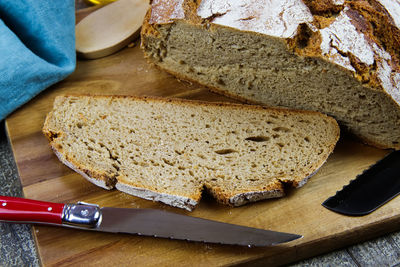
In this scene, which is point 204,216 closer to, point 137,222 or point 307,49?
point 137,222

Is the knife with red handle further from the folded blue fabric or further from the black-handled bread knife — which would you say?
the folded blue fabric

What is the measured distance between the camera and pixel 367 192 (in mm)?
2477

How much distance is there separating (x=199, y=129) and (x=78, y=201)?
2.79 feet

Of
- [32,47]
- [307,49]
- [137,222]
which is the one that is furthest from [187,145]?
[32,47]

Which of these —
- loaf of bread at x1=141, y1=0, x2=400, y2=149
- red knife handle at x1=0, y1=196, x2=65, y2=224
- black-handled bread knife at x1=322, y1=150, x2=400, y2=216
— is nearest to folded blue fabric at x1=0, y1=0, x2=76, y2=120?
loaf of bread at x1=141, y1=0, x2=400, y2=149

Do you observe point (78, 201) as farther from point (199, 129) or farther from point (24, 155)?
point (199, 129)

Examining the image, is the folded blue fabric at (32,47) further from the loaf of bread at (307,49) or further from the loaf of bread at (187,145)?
the loaf of bread at (307,49)

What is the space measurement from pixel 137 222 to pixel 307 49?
4.66ft

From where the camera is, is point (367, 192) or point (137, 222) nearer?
point (137, 222)

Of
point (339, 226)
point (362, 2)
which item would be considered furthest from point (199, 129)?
point (362, 2)

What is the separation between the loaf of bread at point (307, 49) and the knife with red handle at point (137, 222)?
1012 mm

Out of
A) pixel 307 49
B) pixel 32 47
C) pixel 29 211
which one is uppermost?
pixel 307 49

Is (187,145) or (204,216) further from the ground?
(187,145)

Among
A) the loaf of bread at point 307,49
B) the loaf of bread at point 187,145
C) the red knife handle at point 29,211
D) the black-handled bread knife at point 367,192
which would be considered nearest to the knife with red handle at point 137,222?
the red knife handle at point 29,211
